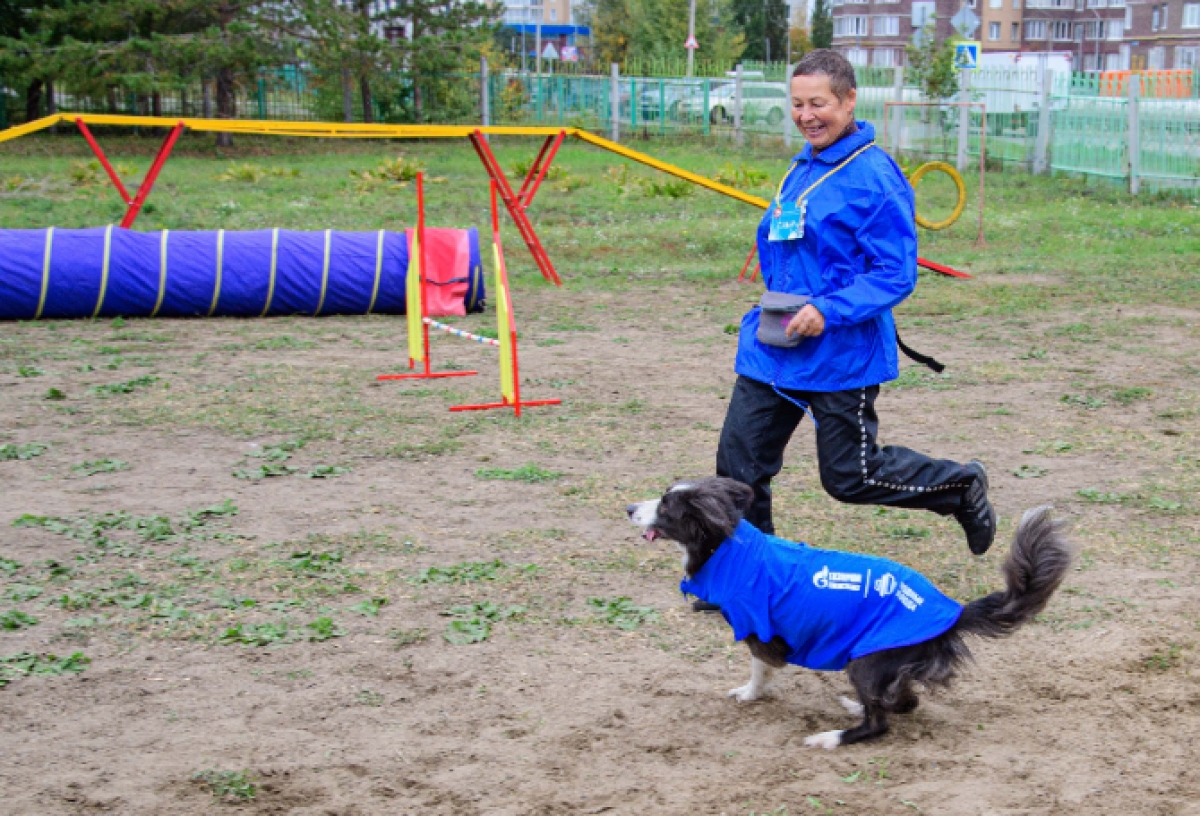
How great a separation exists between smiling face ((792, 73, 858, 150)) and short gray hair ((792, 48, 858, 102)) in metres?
0.01

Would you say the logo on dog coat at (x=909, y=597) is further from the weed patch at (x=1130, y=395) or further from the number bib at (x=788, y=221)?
the weed patch at (x=1130, y=395)

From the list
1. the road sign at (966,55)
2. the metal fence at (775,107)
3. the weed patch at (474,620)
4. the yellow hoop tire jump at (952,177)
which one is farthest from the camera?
the road sign at (966,55)

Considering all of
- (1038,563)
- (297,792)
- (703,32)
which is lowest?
(297,792)

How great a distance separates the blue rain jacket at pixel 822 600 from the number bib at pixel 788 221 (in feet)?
3.60

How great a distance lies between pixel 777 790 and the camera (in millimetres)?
3312

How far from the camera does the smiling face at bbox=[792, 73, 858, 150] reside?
3.98 metres

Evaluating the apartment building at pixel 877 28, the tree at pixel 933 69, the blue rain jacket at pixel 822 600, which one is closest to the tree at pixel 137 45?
the tree at pixel 933 69

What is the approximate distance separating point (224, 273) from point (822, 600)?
29.0 ft

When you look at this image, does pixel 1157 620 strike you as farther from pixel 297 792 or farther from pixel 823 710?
pixel 297 792

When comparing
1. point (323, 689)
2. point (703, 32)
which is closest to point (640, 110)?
point (703, 32)

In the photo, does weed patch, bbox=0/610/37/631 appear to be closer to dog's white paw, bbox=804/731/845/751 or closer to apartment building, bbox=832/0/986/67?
dog's white paw, bbox=804/731/845/751

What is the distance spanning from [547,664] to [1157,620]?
2242 mm

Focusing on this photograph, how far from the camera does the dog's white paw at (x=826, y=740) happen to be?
353 centimetres

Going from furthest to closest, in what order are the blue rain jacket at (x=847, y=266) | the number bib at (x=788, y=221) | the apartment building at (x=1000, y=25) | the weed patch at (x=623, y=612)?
1. the apartment building at (x=1000, y=25)
2. the weed patch at (x=623, y=612)
3. the number bib at (x=788, y=221)
4. the blue rain jacket at (x=847, y=266)
